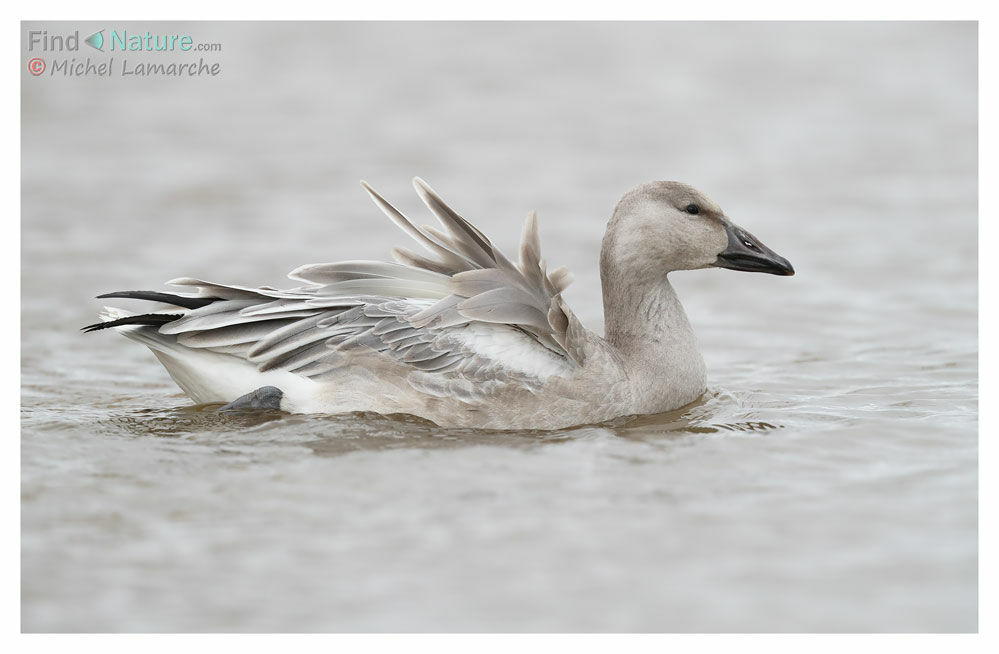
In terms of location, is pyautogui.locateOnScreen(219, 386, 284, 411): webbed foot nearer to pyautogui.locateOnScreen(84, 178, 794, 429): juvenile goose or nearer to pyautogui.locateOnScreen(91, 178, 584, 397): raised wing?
pyautogui.locateOnScreen(84, 178, 794, 429): juvenile goose

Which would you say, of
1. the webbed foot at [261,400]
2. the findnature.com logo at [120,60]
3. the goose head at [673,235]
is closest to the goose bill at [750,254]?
the goose head at [673,235]

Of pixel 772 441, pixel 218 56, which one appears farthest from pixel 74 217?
pixel 772 441

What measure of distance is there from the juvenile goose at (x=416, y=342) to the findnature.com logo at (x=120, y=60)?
6.94 m

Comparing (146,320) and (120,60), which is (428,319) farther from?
(120,60)

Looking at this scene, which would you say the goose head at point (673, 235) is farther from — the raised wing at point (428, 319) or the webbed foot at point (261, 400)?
the webbed foot at point (261, 400)

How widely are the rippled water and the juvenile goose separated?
0.19 metres

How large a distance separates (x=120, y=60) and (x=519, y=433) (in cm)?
1035

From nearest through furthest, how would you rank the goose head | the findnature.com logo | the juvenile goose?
the juvenile goose < the goose head < the findnature.com logo

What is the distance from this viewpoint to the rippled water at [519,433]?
18.6 feet

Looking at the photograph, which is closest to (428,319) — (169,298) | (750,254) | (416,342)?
(416,342)

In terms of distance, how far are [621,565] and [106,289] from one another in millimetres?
6731

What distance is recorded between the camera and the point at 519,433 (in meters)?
7.68

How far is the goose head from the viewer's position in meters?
8.22

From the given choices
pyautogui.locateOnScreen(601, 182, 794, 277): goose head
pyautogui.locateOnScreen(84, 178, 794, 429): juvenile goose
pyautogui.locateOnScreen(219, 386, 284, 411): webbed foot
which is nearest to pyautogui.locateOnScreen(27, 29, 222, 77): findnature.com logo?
pyautogui.locateOnScreen(84, 178, 794, 429): juvenile goose
